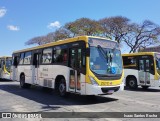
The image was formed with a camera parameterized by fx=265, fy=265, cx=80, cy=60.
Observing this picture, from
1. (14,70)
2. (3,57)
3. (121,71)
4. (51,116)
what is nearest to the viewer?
(51,116)

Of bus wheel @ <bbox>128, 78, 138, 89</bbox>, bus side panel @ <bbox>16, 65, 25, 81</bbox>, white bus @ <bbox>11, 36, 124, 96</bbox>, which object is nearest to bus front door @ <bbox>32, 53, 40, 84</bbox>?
white bus @ <bbox>11, 36, 124, 96</bbox>

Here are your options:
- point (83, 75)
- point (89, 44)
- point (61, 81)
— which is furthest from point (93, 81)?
point (61, 81)

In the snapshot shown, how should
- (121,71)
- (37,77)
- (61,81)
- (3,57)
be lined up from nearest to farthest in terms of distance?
1. (121,71)
2. (61,81)
3. (37,77)
4. (3,57)

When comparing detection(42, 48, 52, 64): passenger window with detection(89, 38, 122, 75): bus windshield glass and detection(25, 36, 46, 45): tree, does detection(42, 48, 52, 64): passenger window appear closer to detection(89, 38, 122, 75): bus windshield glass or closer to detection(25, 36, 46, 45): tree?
detection(89, 38, 122, 75): bus windshield glass

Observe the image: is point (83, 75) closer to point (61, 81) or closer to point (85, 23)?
point (61, 81)

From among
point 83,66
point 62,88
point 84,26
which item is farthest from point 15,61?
point 84,26

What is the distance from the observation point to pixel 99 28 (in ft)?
146

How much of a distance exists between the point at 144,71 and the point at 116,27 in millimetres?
26567

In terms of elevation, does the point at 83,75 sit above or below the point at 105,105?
above

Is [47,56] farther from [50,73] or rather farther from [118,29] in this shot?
[118,29]

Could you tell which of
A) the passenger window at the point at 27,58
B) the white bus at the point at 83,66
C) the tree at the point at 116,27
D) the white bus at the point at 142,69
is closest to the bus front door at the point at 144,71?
the white bus at the point at 142,69

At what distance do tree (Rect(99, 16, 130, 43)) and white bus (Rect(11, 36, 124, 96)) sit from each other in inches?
1180

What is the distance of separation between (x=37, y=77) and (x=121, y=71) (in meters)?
6.08

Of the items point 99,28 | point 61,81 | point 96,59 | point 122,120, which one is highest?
point 99,28
